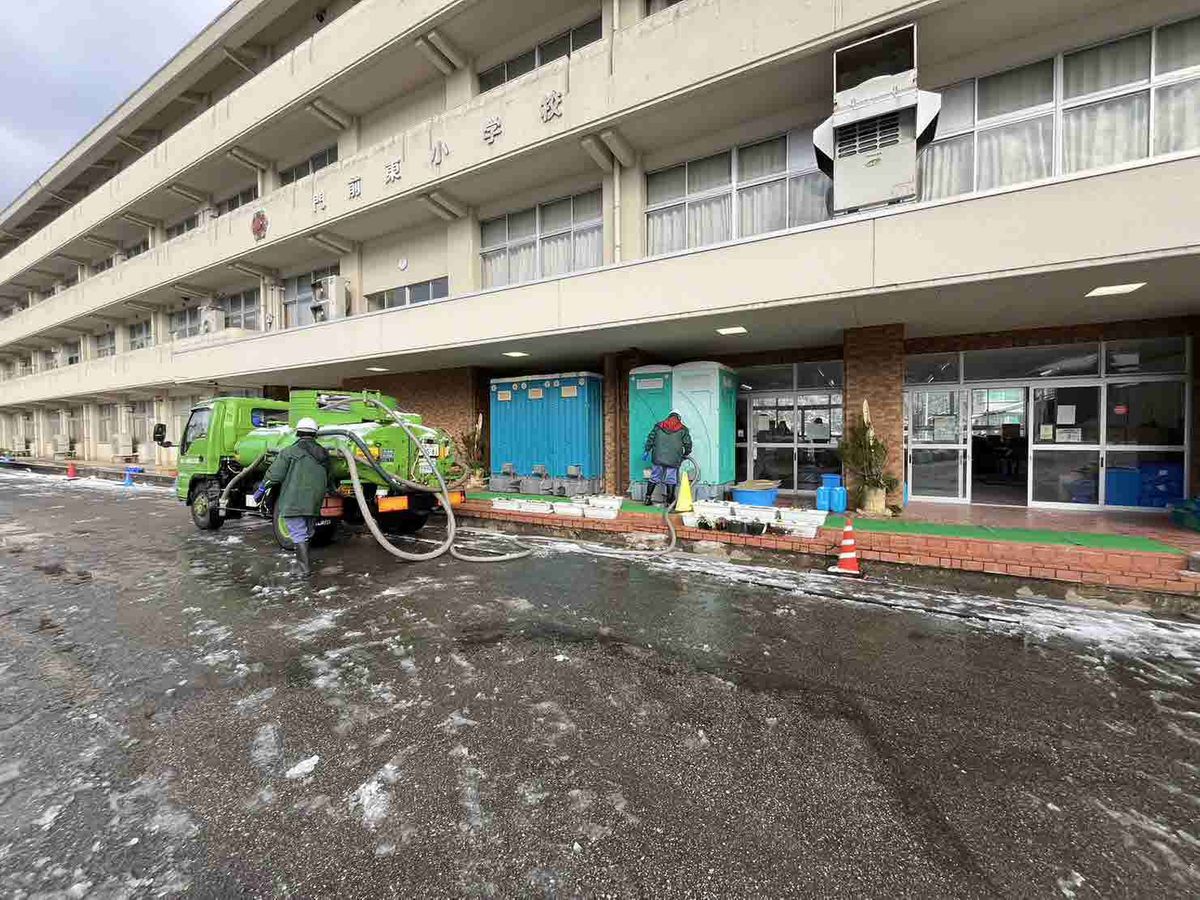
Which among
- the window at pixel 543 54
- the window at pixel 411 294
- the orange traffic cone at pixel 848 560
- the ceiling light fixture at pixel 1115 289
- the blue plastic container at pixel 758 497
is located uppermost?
the window at pixel 543 54

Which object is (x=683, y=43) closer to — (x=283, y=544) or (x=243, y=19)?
(x=283, y=544)

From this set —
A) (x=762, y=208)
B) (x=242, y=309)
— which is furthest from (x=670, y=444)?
(x=242, y=309)

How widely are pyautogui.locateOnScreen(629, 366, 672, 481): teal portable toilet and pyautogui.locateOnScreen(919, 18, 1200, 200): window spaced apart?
557 cm

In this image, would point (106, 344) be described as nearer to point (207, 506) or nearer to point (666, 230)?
point (207, 506)

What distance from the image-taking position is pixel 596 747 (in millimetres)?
2789

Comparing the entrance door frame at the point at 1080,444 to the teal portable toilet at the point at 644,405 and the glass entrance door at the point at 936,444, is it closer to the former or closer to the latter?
the glass entrance door at the point at 936,444

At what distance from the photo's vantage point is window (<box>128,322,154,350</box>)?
76.9 ft

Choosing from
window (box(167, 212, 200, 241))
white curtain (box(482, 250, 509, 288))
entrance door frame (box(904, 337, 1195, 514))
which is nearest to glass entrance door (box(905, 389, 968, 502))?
entrance door frame (box(904, 337, 1195, 514))

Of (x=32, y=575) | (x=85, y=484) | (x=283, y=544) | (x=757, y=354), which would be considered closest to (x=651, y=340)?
(x=757, y=354)

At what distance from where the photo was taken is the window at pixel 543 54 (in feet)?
36.6

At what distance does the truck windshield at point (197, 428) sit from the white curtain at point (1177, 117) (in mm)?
16149

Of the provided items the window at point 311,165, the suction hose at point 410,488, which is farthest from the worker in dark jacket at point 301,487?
the window at point 311,165

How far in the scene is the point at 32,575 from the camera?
6.41 m

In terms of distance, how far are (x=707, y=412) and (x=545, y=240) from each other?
611 centimetres
